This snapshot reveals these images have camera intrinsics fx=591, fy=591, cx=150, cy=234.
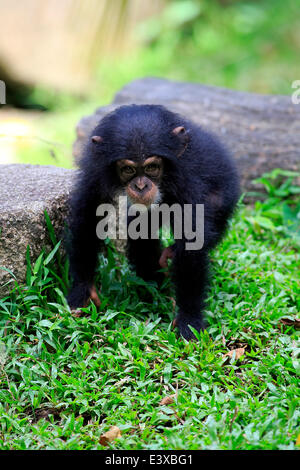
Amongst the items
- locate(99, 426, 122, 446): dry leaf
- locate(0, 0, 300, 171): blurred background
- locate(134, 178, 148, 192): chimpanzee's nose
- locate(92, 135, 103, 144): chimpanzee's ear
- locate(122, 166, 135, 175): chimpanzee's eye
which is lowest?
locate(99, 426, 122, 446): dry leaf

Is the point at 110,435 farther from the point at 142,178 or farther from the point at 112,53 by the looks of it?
the point at 112,53

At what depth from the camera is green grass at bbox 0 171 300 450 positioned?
10.0 feet

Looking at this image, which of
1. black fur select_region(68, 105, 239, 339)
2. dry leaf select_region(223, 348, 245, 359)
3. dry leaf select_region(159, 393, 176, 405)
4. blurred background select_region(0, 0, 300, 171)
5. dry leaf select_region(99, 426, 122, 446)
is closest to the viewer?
dry leaf select_region(99, 426, 122, 446)

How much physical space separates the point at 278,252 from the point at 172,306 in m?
1.35

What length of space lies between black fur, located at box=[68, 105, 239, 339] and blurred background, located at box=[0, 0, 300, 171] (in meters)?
6.00

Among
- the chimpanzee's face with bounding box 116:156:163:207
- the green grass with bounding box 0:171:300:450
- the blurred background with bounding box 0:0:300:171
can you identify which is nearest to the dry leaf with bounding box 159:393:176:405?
the green grass with bounding box 0:171:300:450

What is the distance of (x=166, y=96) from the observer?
7.01 meters

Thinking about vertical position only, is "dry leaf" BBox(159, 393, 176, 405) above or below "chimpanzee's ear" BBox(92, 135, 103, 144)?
below

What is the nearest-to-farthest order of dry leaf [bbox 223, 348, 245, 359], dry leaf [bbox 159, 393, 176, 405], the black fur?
dry leaf [bbox 159, 393, 176, 405] < dry leaf [bbox 223, 348, 245, 359] < the black fur

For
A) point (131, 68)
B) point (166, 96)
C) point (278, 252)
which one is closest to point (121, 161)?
point (278, 252)

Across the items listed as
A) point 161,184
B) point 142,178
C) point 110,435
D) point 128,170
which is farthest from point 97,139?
point 110,435

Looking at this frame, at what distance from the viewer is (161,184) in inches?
156

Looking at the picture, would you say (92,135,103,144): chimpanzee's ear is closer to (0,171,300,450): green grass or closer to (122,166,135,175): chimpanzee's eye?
(122,166,135,175): chimpanzee's eye
